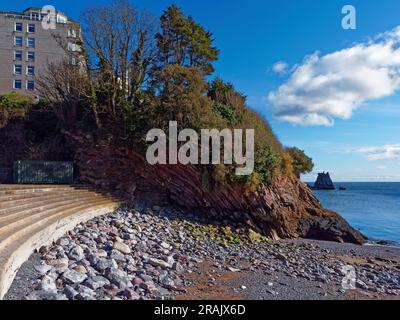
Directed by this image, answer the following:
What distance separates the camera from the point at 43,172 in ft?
54.0

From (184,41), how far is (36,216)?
18172 millimetres

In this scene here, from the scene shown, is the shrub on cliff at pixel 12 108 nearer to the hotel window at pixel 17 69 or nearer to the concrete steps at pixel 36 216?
the concrete steps at pixel 36 216

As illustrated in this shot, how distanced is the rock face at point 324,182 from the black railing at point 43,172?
103582mm

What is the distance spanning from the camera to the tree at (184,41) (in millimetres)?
22562

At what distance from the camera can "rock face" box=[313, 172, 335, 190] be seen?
107075 millimetres

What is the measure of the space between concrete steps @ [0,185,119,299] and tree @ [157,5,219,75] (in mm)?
12299

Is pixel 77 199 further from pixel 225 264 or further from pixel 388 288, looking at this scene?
pixel 388 288

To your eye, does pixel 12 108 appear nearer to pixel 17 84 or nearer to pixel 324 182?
pixel 17 84

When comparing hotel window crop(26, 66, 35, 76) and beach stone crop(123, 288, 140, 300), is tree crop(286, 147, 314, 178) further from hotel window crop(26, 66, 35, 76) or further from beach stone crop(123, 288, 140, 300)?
hotel window crop(26, 66, 35, 76)

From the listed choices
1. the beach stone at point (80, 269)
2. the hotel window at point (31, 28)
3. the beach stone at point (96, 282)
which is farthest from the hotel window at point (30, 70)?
the beach stone at point (96, 282)

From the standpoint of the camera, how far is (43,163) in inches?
650

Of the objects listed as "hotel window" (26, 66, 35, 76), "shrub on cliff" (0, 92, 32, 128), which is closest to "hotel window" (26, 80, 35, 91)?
"hotel window" (26, 66, 35, 76)

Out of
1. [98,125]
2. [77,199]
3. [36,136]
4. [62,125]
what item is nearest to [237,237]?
[77,199]
